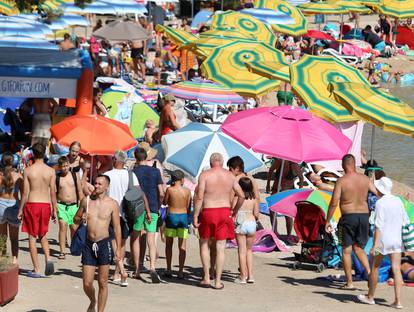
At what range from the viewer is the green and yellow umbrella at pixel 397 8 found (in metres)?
36.0

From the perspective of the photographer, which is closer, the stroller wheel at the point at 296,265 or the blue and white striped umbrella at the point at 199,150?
the stroller wheel at the point at 296,265

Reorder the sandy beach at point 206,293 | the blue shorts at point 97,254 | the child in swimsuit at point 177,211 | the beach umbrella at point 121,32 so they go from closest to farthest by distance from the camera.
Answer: the blue shorts at point 97,254 → the sandy beach at point 206,293 → the child in swimsuit at point 177,211 → the beach umbrella at point 121,32

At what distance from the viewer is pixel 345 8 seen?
35.8m

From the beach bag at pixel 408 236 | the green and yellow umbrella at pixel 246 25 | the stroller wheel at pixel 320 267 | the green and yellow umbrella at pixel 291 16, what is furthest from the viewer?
the green and yellow umbrella at pixel 291 16

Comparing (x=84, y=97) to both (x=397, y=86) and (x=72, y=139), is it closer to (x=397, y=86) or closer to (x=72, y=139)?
(x=72, y=139)

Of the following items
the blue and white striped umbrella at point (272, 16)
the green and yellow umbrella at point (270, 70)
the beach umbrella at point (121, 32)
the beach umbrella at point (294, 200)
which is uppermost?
the green and yellow umbrella at point (270, 70)

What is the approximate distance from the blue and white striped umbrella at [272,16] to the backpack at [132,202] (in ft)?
57.0

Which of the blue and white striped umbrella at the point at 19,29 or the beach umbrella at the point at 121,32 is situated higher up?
the blue and white striped umbrella at the point at 19,29

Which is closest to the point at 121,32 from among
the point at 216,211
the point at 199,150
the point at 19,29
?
the point at 19,29

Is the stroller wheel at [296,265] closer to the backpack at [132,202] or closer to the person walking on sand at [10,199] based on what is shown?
the backpack at [132,202]

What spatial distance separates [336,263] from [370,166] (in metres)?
2.33

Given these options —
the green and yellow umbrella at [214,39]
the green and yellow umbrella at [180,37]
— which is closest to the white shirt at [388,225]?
the green and yellow umbrella at [214,39]

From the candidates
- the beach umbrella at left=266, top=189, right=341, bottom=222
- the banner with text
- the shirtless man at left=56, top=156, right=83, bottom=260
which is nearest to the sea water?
the banner with text

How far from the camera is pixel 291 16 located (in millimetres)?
30078
